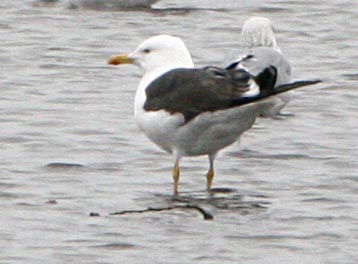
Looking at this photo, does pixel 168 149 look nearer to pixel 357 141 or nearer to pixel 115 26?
pixel 357 141

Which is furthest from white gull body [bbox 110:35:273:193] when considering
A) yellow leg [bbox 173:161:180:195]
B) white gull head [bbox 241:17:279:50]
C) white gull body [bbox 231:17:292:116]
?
white gull head [bbox 241:17:279:50]

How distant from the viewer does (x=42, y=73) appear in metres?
14.5

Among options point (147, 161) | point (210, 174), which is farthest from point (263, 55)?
point (210, 174)

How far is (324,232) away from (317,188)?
1317mm

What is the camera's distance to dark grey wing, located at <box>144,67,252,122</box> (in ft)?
31.7

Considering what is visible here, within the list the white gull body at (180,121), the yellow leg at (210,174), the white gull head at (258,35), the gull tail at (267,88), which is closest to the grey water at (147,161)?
the yellow leg at (210,174)

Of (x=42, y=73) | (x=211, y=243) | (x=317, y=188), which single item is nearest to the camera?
(x=211, y=243)

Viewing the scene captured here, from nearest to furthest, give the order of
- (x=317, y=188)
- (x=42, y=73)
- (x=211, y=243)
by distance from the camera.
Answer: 1. (x=211, y=243)
2. (x=317, y=188)
3. (x=42, y=73)

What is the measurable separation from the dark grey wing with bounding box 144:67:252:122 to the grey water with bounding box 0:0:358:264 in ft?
2.11

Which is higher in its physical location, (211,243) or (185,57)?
(185,57)

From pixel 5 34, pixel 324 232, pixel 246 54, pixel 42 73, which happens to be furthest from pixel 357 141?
pixel 5 34

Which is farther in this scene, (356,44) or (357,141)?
(356,44)

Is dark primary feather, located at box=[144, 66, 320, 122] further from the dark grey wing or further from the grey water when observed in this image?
the grey water

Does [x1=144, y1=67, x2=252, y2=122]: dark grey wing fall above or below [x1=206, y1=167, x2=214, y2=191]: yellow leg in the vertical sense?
above
